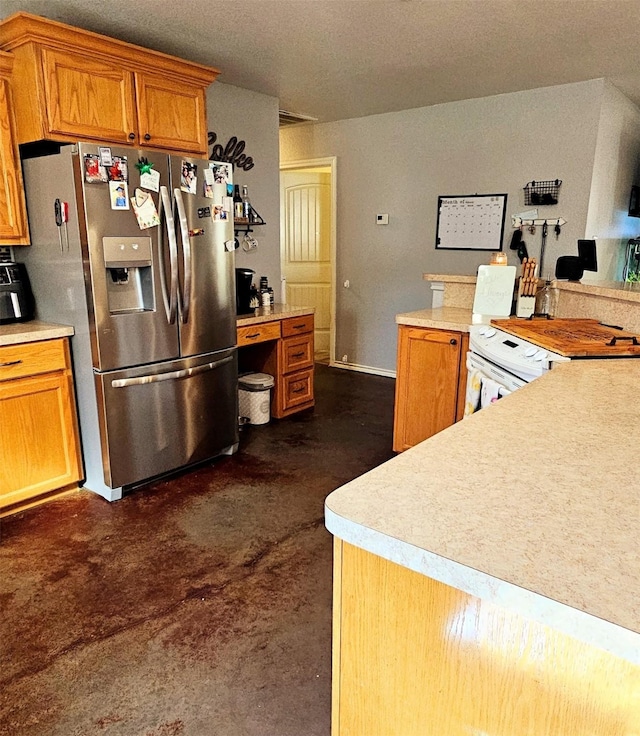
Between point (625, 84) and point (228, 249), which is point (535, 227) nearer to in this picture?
point (625, 84)

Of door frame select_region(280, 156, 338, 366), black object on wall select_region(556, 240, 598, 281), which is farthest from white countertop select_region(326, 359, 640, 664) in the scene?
door frame select_region(280, 156, 338, 366)

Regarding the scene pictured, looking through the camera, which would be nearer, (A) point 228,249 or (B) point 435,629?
(B) point 435,629

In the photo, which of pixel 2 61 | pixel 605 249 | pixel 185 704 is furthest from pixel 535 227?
pixel 185 704

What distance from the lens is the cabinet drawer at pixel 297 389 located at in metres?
4.06

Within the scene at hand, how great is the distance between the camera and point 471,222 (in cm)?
448

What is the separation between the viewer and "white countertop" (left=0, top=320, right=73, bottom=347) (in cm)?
247

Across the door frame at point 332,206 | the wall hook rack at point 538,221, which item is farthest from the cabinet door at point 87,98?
the wall hook rack at point 538,221

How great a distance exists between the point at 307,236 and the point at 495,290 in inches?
124

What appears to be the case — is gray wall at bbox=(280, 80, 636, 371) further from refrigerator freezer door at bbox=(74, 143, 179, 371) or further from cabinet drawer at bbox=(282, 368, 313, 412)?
refrigerator freezer door at bbox=(74, 143, 179, 371)

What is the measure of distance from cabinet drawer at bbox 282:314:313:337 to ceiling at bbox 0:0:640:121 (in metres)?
1.66

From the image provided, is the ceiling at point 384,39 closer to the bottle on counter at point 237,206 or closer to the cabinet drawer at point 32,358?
the bottle on counter at point 237,206

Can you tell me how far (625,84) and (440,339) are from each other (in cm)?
260

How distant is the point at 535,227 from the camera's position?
4156 mm

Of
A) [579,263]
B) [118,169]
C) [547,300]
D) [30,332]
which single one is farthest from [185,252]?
[579,263]
